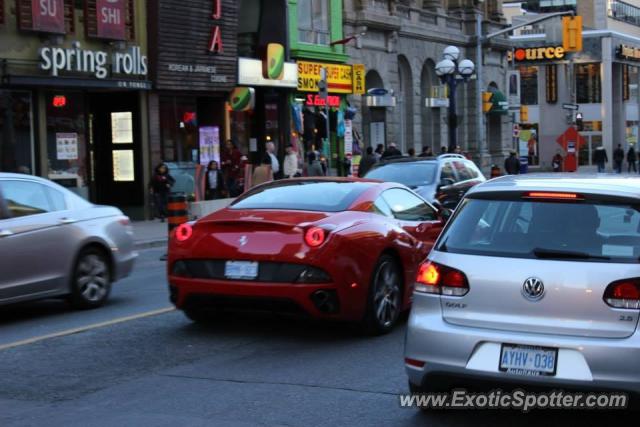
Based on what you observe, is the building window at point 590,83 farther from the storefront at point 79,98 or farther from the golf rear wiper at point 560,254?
the golf rear wiper at point 560,254

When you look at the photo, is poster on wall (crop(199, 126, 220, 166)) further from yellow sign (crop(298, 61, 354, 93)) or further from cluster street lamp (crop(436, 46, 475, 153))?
cluster street lamp (crop(436, 46, 475, 153))

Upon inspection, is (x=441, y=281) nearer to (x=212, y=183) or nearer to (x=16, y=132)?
(x=16, y=132)

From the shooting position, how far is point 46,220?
10.2 metres

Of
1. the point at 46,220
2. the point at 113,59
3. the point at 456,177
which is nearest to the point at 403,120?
the point at 113,59

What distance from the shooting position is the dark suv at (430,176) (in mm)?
17562

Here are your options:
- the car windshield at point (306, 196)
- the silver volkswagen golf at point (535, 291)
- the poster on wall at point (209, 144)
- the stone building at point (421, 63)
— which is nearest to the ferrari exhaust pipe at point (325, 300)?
the car windshield at point (306, 196)

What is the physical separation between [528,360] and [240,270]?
Result: 3621 millimetres

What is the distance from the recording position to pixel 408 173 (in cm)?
1817

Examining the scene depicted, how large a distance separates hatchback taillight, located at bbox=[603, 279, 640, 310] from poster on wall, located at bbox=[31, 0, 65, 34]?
19696 millimetres

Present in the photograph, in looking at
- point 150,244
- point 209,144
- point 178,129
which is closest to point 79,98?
point 178,129

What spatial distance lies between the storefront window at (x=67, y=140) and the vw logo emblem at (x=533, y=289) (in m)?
20.1

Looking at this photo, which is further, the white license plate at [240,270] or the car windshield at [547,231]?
the white license plate at [240,270]

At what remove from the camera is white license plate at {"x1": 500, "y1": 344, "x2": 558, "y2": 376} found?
17.9ft

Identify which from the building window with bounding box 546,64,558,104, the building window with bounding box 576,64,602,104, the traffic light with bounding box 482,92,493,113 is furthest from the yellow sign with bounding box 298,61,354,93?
the building window with bounding box 576,64,602,104
